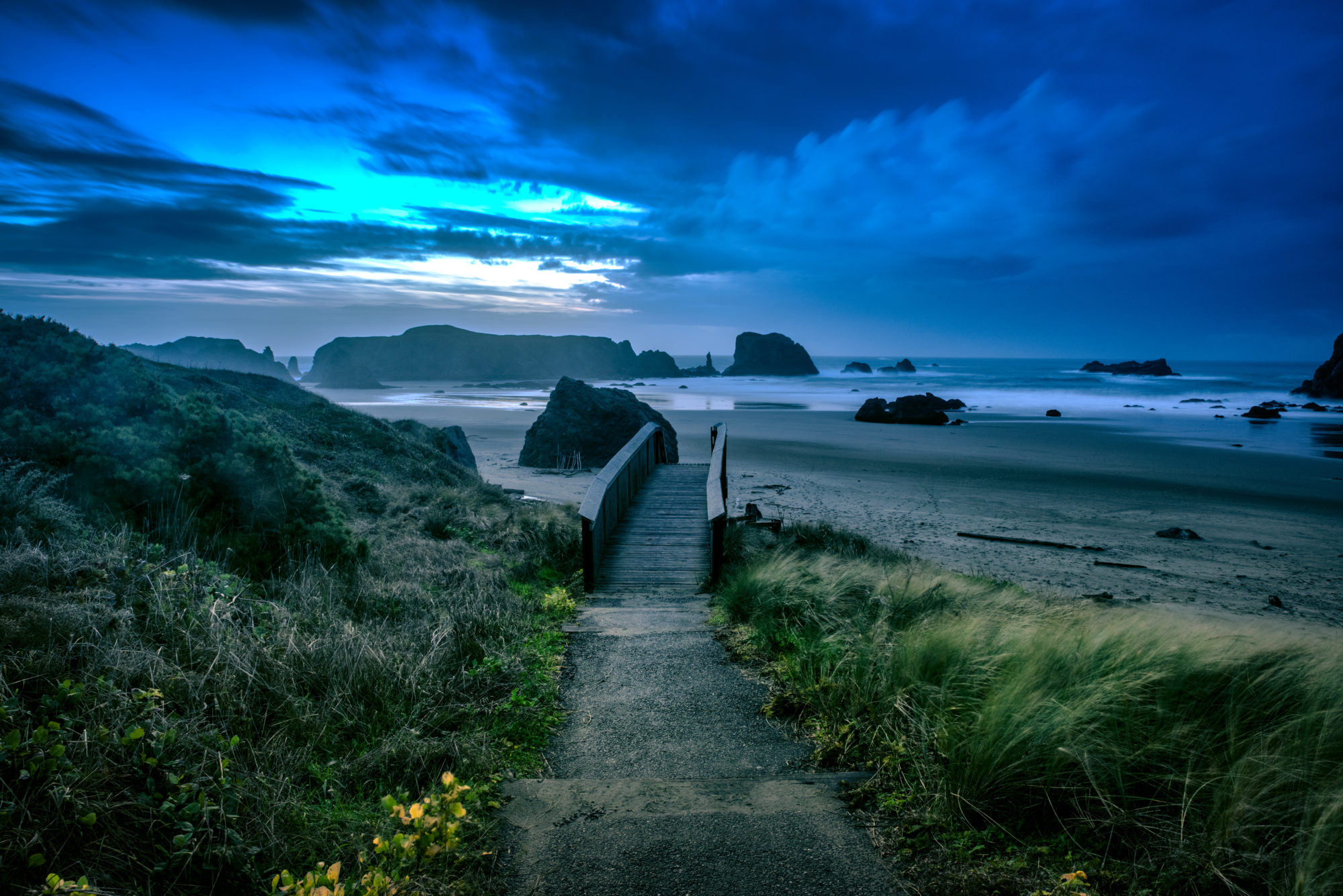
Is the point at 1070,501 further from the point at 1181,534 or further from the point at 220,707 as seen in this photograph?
the point at 220,707

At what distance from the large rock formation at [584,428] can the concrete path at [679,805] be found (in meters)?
15.4

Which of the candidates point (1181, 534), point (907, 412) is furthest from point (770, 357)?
point (1181, 534)

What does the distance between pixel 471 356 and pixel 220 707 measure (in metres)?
126

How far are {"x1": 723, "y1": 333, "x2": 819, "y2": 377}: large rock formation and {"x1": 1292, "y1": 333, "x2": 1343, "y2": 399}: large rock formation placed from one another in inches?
2803

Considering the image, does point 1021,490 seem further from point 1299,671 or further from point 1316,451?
point 1316,451

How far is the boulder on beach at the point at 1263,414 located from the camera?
115ft

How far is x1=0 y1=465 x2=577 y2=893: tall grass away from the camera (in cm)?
206

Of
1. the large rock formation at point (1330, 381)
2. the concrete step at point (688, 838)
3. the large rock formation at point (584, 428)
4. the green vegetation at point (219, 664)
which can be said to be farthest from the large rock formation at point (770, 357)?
the concrete step at point (688, 838)

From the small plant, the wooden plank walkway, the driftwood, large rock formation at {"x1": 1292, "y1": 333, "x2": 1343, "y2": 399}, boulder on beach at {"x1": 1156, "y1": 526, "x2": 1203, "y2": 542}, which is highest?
large rock formation at {"x1": 1292, "y1": 333, "x2": 1343, "y2": 399}

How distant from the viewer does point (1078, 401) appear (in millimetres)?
52000

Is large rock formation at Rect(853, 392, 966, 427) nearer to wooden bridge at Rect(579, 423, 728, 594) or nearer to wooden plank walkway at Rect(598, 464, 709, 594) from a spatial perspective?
wooden bridge at Rect(579, 423, 728, 594)

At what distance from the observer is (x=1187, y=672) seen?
Answer: 127 inches

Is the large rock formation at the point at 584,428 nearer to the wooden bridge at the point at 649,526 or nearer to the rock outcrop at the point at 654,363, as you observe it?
the wooden bridge at the point at 649,526

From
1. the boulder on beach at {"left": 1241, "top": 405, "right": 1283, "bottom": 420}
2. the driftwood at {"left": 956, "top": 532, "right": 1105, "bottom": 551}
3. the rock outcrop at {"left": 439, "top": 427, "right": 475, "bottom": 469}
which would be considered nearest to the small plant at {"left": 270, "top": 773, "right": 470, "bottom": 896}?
the driftwood at {"left": 956, "top": 532, "right": 1105, "bottom": 551}
